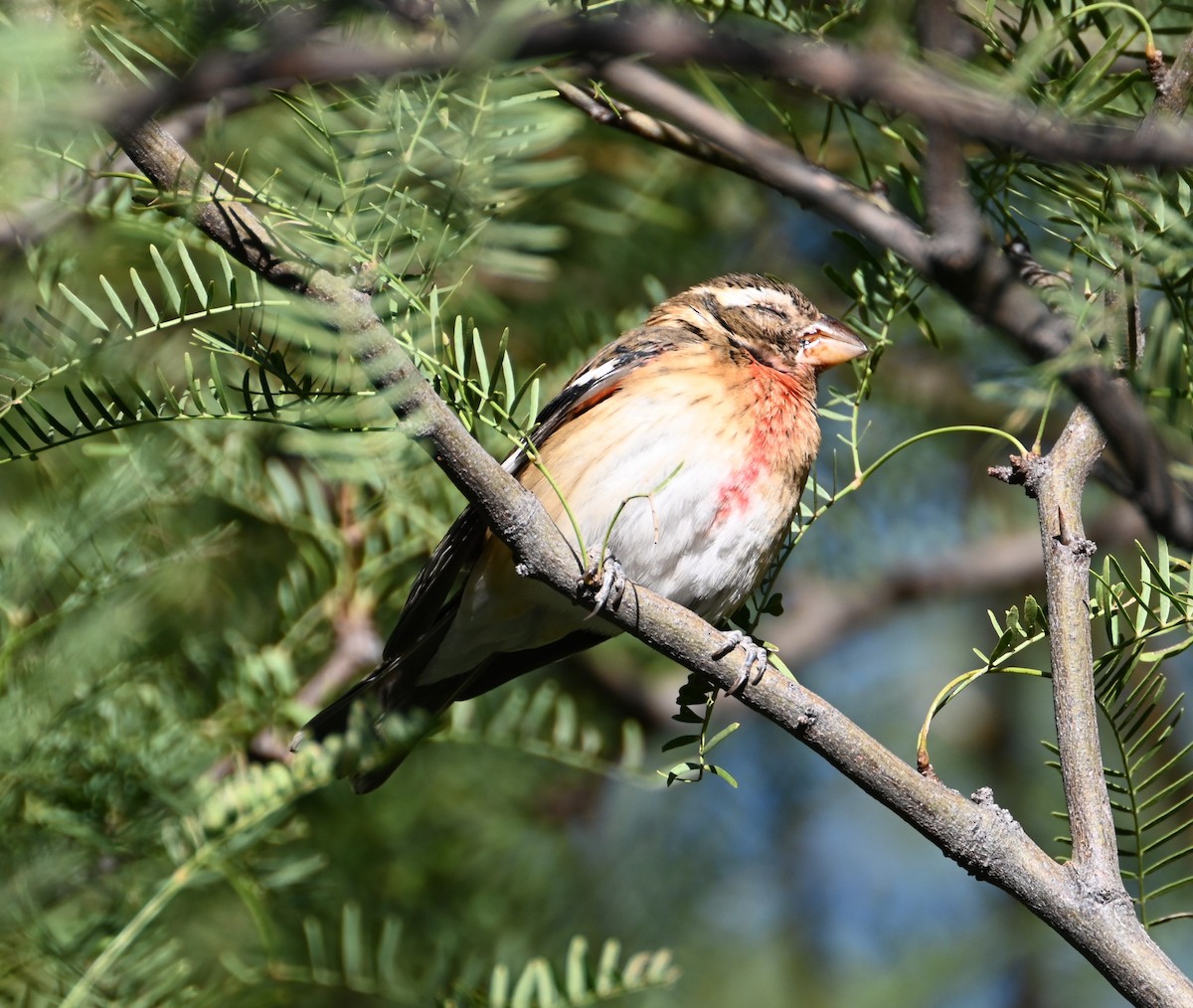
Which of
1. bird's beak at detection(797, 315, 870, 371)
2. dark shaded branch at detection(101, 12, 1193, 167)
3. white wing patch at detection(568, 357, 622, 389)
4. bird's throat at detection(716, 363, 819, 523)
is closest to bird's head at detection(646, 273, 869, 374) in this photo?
bird's beak at detection(797, 315, 870, 371)

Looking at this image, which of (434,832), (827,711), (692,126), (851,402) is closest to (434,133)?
(692,126)

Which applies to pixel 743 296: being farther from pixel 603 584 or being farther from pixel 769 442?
pixel 603 584

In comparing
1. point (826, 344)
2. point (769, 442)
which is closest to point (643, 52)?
point (769, 442)

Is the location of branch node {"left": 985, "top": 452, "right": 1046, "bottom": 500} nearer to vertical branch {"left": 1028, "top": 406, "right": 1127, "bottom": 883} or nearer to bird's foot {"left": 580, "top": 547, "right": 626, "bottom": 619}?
vertical branch {"left": 1028, "top": 406, "right": 1127, "bottom": 883}

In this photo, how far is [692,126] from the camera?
2363mm

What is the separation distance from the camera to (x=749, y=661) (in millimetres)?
2215

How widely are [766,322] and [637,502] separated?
3.02ft

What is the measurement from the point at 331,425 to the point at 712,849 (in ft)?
10.3

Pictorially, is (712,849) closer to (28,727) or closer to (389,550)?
(389,550)

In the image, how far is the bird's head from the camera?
3887mm

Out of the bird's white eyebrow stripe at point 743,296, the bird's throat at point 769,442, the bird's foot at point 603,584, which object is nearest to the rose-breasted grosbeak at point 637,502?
the bird's throat at point 769,442

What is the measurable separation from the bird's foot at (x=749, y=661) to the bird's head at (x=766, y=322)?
1.66 m

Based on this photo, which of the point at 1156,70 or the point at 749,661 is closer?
the point at 1156,70

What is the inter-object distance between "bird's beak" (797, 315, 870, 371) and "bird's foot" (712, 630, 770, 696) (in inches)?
67.8
